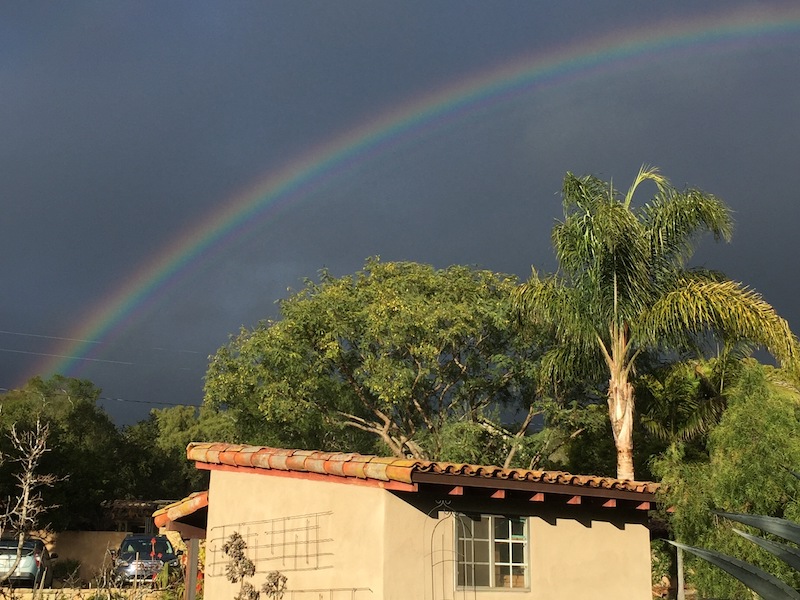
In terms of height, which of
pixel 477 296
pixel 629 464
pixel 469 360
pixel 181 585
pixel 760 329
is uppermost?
pixel 477 296

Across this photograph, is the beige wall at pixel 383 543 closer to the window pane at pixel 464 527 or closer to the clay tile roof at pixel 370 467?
the window pane at pixel 464 527

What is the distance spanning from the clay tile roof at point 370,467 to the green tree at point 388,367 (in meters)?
9.68

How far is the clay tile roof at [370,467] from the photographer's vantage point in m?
11.8

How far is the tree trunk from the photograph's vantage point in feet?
59.6

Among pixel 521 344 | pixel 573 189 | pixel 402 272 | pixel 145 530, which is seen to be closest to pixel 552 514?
pixel 573 189

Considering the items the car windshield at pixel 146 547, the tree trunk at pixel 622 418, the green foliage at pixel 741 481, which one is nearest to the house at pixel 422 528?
the green foliage at pixel 741 481

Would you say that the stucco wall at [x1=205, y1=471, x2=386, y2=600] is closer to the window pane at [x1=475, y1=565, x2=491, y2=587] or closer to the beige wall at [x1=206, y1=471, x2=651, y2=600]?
the beige wall at [x1=206, y1=471, x2=651, y2=600]

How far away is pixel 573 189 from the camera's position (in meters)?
19.8

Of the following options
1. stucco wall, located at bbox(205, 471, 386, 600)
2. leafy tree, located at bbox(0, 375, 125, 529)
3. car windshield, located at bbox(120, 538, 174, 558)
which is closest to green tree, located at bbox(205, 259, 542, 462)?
car windshield, located at bbox(120, 538, 174, 558)

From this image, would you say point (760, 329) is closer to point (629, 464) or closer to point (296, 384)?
point (629, 464)

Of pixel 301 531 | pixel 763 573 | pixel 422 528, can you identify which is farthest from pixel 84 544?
pixel 763 573

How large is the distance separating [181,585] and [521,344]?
11.6 m

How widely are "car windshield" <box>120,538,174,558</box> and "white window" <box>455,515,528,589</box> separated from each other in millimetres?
13764

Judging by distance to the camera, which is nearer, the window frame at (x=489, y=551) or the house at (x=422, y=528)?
the house at (x=422, y=528)
